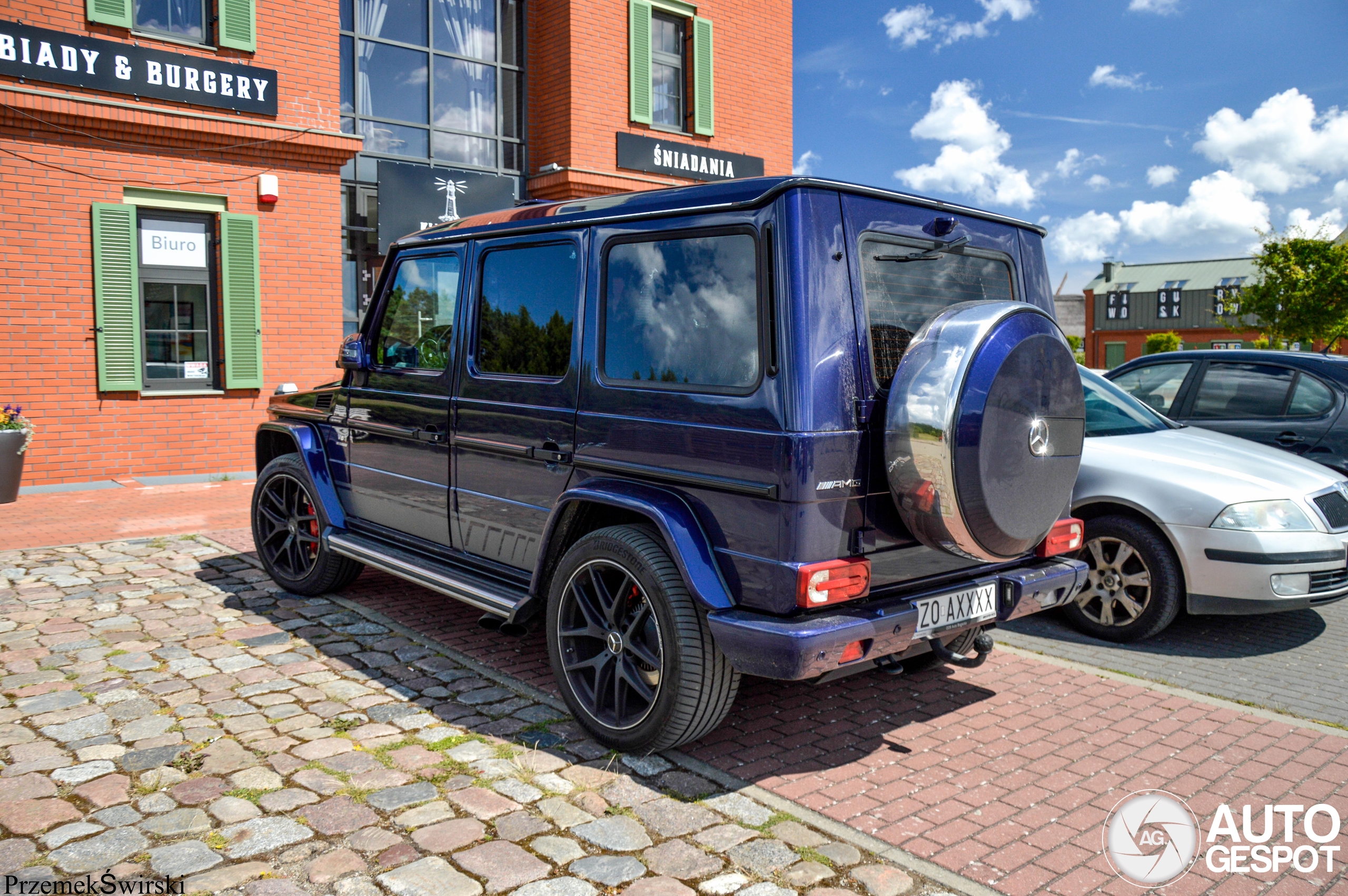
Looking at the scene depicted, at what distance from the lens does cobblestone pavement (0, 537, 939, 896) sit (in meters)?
2.95

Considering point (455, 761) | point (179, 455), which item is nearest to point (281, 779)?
point (455, 761)

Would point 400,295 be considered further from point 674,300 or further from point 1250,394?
point 1250,394

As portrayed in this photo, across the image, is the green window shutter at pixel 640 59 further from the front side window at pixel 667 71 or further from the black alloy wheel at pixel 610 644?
the black alloy wheel at pixel 610 644

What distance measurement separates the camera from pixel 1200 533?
5301 millimetres

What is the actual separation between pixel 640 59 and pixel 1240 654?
12007 millimetres

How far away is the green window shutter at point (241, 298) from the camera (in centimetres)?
1116

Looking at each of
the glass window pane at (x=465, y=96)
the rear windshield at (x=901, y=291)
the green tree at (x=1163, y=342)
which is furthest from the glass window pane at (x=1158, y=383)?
the green tree at (x=1163, y=342)

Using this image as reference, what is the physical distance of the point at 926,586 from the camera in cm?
382

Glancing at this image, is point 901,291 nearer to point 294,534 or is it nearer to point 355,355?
point 355,355

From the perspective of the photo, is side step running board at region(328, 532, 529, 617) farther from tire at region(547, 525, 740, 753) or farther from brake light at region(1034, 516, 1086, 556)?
brake light at region(1034, 516, 1086, 556)

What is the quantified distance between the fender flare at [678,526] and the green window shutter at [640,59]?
39.0 feet

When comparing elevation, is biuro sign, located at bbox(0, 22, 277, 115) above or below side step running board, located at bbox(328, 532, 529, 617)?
above

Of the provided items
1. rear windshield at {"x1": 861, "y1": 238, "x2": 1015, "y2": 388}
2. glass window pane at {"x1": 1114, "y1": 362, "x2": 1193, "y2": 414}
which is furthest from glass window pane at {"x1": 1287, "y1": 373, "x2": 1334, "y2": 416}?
rear windshield at {"x1": 861, "y1": 238, "x2": 1015, "y2": 388}

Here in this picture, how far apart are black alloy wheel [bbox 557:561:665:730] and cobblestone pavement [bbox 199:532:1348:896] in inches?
14.5
